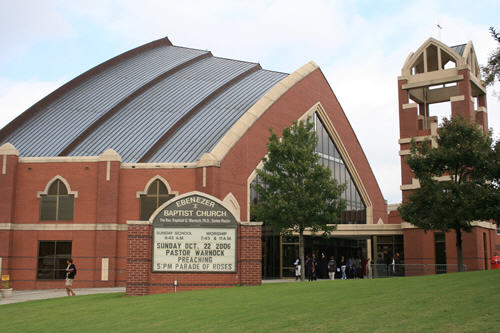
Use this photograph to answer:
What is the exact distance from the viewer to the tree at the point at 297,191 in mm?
28547

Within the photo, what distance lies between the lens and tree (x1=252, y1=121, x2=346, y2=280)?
28.5 metres

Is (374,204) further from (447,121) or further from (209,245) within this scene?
(209,245)

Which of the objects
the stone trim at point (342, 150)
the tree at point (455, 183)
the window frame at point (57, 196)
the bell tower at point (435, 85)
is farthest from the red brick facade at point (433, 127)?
the window frame at point (57, 196)

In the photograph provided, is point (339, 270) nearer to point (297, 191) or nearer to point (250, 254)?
point (297, 191)

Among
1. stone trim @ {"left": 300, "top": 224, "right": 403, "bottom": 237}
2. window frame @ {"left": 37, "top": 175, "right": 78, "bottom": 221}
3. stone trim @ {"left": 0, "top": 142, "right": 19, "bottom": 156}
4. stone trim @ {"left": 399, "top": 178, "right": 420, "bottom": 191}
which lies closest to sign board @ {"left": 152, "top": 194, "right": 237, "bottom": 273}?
window frame @ {"left": 37, "top": 175, "right": 78, "bottom": 221}

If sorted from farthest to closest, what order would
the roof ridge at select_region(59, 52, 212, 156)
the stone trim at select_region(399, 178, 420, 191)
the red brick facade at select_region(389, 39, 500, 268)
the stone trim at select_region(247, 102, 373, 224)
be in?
the stone trim at select_region(247, 102, 373, 224)
the roof ridge at select_region(59, 52, 212, 156)
the stone trim at select_region(399, 178, 420, 191)
the red brick facade at select_region(389, 39, 500, 268)

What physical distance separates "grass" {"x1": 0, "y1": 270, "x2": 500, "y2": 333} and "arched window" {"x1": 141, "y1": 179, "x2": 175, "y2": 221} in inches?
575

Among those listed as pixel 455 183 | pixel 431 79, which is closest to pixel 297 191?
pixel 455 183

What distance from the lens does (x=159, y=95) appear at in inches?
1800

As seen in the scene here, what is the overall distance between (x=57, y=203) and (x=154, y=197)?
566 cm

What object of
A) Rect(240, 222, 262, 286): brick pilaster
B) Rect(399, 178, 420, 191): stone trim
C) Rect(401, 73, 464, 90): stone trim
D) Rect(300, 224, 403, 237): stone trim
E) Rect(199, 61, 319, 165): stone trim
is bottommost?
Rect(240, 222, 262, 286): brick pilaster

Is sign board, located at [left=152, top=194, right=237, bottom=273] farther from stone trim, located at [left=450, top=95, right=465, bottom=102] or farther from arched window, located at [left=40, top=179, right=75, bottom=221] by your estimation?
stone trim, located at [left=450, top=95, right=465, bottom=102]

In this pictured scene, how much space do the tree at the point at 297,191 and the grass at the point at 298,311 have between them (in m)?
9.53

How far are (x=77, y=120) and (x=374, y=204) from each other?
26640 millimetres
